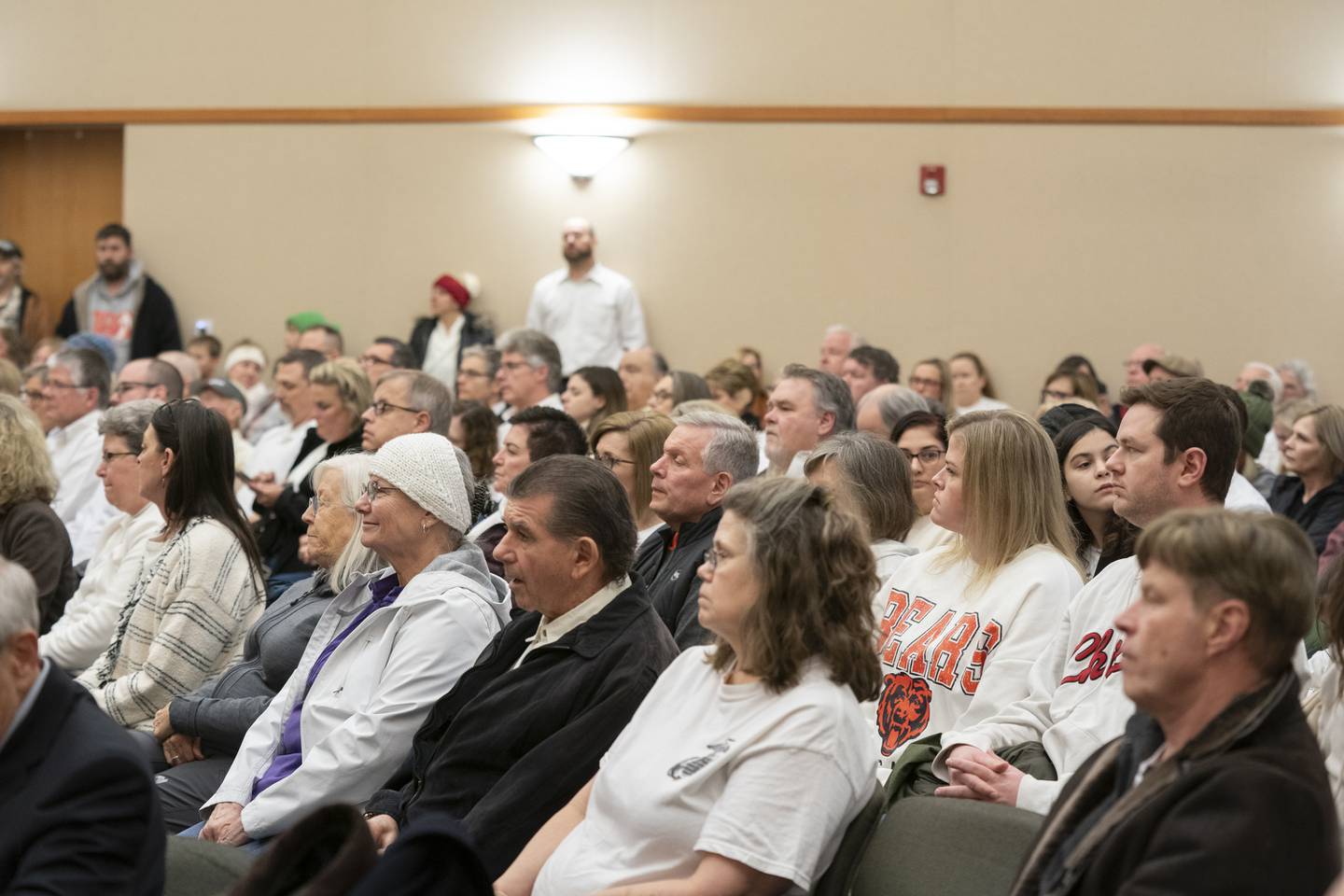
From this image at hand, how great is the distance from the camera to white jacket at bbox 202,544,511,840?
3.14m

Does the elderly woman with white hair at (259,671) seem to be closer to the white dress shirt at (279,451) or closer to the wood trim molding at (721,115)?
the white dress shirt at (279,451)

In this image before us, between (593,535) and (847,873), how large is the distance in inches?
36.6

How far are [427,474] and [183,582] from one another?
947 mm

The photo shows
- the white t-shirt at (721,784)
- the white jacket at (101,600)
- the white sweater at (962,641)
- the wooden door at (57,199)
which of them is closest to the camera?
the white t-shirt at (721,784)

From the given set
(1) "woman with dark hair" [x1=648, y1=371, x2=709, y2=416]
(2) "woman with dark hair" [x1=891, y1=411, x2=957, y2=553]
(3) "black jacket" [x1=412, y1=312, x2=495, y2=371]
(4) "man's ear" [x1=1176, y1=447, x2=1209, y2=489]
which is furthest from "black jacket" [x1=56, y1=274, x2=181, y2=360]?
(4) "man's ear" [x1=1176, y1=447, x2=1209, y2=489]

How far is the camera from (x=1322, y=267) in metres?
9.09

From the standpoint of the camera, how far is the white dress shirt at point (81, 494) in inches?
234

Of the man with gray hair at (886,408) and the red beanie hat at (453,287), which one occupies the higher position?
the red beanie hat at (453,287)

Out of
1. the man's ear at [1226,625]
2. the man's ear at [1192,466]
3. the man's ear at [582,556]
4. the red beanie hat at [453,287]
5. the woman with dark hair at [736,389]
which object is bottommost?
the man's ear at [582,556]

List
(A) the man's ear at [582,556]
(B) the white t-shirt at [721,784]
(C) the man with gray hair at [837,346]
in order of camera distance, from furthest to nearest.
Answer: (C) the man with gray hair at [837,346] → (A) the man's ear at [582,556] → (B) the white t-shirt at [721,784]

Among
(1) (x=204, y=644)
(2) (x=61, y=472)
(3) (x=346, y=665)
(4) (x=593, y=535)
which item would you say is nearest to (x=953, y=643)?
(4) (x=593, y=535)

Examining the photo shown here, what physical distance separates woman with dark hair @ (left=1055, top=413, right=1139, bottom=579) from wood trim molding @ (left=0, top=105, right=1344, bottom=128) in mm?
5727

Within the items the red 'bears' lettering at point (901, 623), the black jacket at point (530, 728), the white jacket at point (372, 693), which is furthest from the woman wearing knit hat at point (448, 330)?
the black jacket at point (530, 728)

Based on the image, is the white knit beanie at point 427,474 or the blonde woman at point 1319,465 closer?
the white knit beanie at point 427,474
